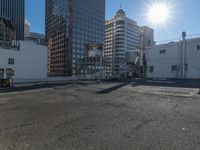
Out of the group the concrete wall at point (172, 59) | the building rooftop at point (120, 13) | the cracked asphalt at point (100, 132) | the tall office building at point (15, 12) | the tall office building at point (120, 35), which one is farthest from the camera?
the tall office building at point (15, 12)

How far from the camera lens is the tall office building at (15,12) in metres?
131

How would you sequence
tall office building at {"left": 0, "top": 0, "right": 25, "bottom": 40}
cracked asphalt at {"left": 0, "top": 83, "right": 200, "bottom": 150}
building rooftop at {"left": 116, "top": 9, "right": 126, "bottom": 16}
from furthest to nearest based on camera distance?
1. tall office building at {"left": 0, "top": 0, "right": 25, "bottom": 40}
2. building rooftop at {"left": 116, "top": 9, "right": 126, "bottom": 16}
3. cracked asphalt at {"left": 0, "top": 83, "right": 200, "bottom": 150}

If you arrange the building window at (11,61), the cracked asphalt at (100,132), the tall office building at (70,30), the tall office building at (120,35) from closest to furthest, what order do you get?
1. the cracked asphalt at (100,132)
2. the building window at (11,61)
3. the tall office building at (70,30)
4. the tall office building at (120,35)

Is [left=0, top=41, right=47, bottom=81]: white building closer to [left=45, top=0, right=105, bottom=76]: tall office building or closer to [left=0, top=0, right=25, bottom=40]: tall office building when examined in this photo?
[left=45, top=0, right=105, bottom=76]: tall office building

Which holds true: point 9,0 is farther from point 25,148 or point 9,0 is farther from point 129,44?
point 25,148

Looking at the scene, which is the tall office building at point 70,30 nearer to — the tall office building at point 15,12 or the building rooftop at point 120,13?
the building rooftop at point 120,13

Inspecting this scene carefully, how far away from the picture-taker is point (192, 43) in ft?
117

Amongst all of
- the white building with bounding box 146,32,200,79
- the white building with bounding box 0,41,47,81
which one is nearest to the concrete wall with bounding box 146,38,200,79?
the white building with bounding box 146,32,200,79

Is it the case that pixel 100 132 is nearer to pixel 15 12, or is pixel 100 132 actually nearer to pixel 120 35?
pixel 120 35

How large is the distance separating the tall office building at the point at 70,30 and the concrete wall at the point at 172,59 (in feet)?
216

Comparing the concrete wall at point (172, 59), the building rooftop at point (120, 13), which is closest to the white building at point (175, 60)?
the concrete wall at point (172, 59)

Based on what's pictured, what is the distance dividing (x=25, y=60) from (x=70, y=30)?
76334mm

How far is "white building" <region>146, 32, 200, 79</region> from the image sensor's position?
35.2 m

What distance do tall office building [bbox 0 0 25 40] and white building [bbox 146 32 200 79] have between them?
115 metres
